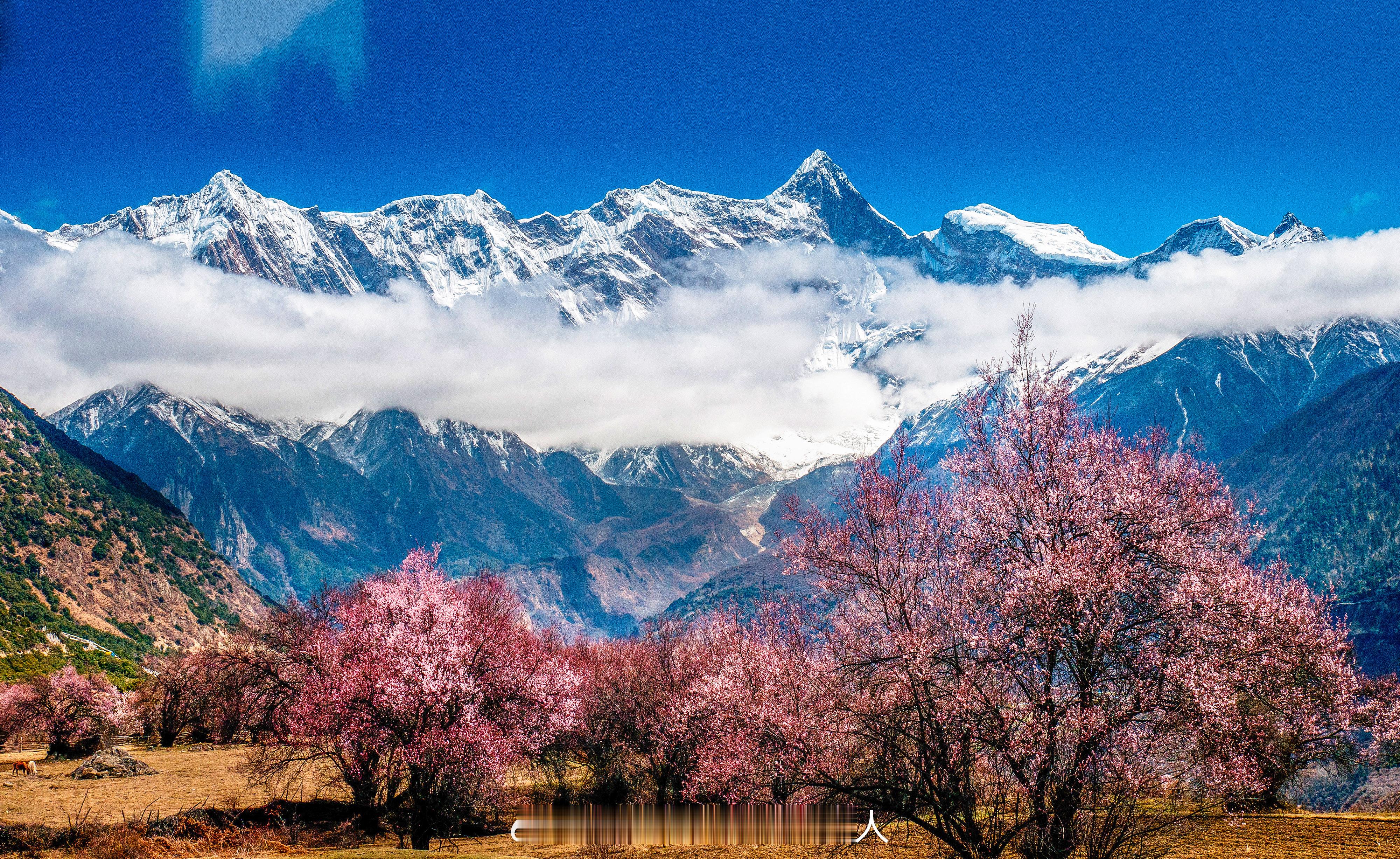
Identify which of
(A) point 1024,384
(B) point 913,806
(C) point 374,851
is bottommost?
(C) point 374,851

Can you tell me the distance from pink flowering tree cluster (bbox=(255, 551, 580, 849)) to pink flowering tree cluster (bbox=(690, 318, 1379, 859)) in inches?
481

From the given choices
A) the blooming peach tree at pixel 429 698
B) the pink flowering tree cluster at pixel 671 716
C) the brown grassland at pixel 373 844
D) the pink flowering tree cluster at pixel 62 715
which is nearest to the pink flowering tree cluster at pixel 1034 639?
the brown grassland at pixel 373 844

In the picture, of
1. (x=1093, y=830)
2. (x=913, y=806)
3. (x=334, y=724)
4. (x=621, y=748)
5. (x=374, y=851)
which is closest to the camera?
(x=1093, y=830)

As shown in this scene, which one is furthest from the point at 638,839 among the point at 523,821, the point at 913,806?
the point at 913,806

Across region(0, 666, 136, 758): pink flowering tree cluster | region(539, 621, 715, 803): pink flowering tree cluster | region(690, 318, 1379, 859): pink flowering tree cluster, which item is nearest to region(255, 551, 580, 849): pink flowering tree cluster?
region(690, 318, 1379, 859): pink flowering tree cluster

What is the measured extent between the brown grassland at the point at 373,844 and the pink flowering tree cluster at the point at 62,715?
13.9 metres

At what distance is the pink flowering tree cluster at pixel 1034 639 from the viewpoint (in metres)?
14.9

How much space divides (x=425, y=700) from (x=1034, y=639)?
20.6m

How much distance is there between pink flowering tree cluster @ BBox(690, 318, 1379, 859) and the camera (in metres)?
14.9

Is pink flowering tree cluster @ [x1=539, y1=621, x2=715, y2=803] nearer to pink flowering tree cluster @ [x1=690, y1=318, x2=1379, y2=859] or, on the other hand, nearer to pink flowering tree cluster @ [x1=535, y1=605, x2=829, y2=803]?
pink flowering tree cluster @ [x1=535, y1=605, x2=829, y2=803]

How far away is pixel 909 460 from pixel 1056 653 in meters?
5.66

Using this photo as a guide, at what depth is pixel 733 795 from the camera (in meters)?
26.1

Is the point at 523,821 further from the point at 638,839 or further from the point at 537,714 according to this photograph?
the point at 537,714

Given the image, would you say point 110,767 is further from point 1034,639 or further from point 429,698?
point 1034,639
